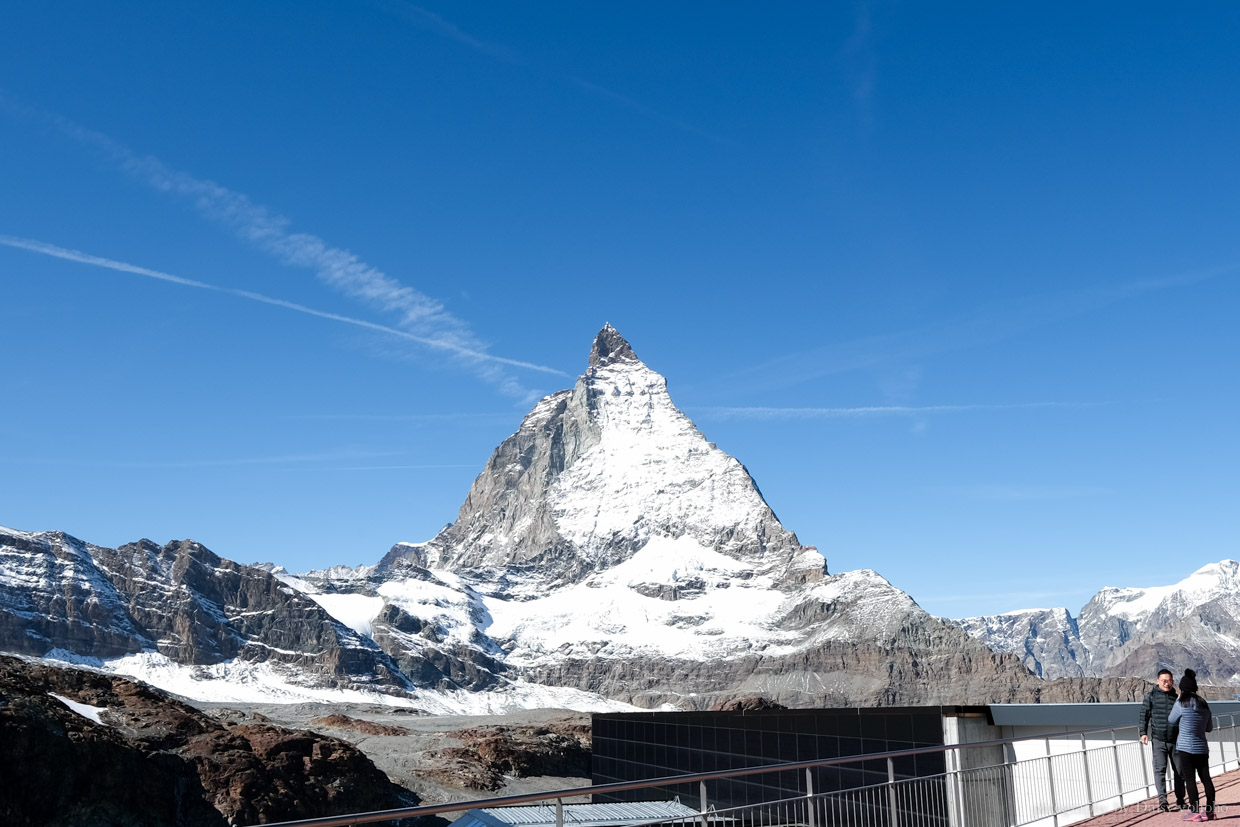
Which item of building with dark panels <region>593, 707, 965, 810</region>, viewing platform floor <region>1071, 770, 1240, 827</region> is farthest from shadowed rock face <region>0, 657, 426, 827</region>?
viewing platform floor <region>1071, 770, 1240, 827</region>

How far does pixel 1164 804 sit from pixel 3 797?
4071 cm

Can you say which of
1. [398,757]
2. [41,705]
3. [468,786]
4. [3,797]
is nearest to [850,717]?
[3,797]

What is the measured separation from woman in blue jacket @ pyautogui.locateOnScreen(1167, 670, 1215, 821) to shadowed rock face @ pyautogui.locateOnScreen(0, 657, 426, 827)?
4097 cm

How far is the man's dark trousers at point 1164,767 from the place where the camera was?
16562mm

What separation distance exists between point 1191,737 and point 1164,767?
1.54 metres

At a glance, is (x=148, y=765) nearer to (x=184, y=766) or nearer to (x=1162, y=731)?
(x=184, y=766)

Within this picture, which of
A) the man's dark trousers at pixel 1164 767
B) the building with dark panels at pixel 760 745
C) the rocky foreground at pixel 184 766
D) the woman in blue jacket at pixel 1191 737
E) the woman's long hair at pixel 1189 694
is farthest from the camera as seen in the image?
the rocky foreground at pixel 184 766

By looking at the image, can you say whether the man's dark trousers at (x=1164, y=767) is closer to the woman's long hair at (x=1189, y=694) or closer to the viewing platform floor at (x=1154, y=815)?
the viewing platform floor at (x=1154, y=815)

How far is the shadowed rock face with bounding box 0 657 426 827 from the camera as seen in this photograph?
42.1 meters

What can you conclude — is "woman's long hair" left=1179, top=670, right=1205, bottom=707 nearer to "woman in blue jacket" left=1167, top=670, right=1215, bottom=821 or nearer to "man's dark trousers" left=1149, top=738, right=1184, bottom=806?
"woman in blue jacket" left=1167, top=670, right=1215, bottom=821

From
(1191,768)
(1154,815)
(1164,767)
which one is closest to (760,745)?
(1154,815)

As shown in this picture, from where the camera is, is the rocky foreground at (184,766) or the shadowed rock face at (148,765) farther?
the rocky foreground at (184,766)

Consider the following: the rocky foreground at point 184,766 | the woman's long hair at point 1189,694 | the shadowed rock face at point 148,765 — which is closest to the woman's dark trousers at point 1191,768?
the woman's long hair at point 1189,694

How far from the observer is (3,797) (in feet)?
129
